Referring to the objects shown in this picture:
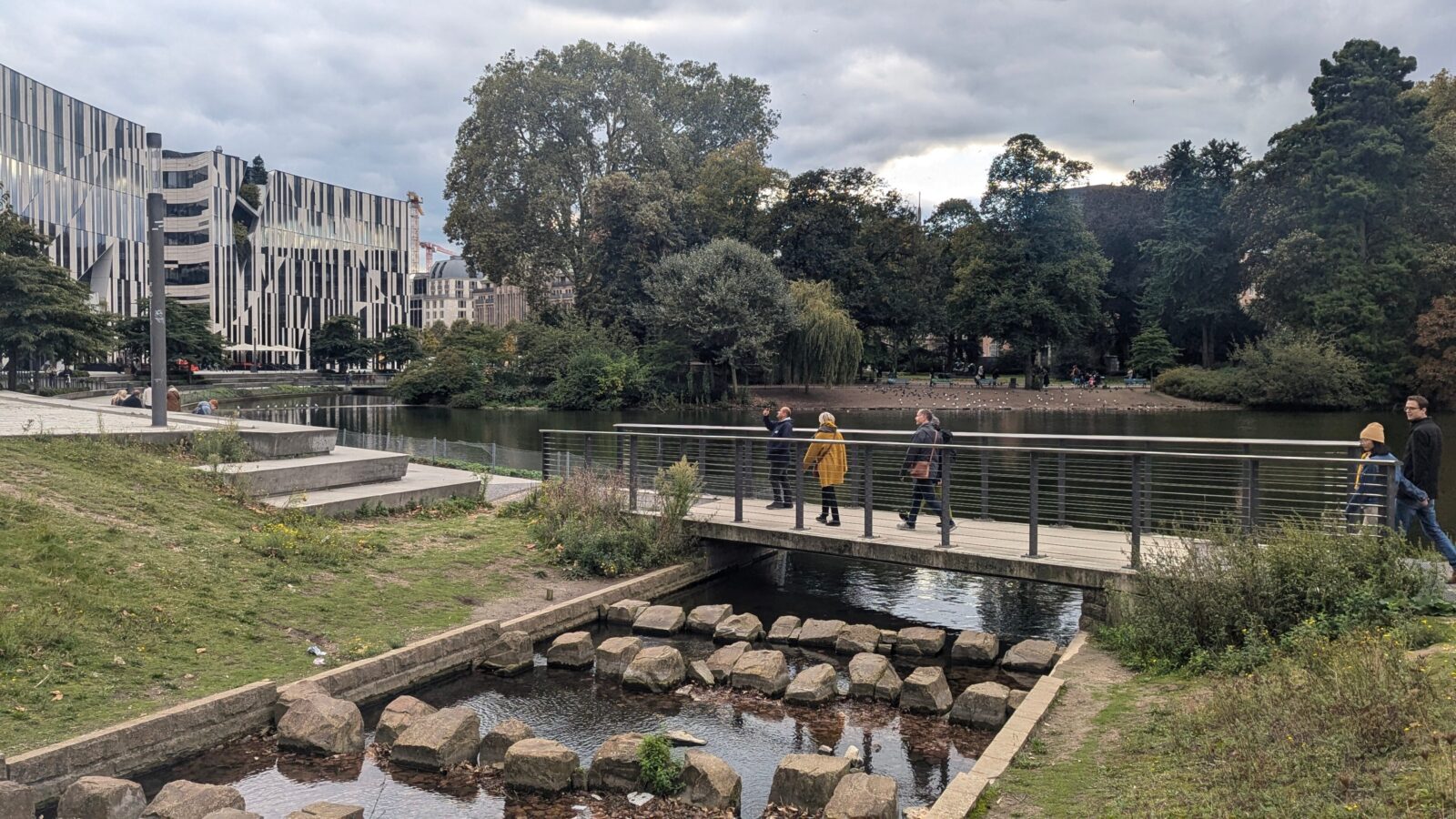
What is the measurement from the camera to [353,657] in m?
8.61

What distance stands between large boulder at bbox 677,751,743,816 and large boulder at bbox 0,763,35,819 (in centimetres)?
370

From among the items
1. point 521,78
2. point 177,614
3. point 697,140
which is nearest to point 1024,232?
point 697,140

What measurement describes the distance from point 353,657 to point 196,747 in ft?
5.30

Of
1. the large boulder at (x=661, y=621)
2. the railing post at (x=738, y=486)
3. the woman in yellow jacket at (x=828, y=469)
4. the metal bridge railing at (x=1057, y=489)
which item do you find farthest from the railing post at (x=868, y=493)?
the large boulder at (x=661, y=621)

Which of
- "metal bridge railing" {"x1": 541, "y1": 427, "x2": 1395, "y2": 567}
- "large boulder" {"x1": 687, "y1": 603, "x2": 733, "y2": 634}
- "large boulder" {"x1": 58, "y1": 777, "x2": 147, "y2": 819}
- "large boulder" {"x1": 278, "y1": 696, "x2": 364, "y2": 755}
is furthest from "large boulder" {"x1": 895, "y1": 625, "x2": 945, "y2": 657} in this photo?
"large boulder" {"x1": 58, "y1": 777, "x2": 147, "y2": 819}

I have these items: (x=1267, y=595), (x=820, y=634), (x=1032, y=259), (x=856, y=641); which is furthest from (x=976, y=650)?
(x=1032, y=259)

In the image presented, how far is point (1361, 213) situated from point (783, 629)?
5060 centimetres

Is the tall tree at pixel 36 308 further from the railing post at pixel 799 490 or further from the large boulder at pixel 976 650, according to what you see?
the large boulder at pixel 976 650

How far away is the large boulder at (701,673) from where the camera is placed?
889 cm

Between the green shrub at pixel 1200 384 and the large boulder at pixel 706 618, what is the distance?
49096 mm

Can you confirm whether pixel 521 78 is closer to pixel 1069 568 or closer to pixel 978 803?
pixel 1069 568

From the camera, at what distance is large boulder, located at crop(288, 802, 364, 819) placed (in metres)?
5.55

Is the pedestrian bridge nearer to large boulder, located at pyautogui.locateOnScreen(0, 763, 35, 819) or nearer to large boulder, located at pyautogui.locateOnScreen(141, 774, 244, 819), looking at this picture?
large boulder, located at pyautogui.locateOnScreen(141, 774, 244, 819)

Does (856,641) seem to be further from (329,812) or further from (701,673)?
(329,812)
